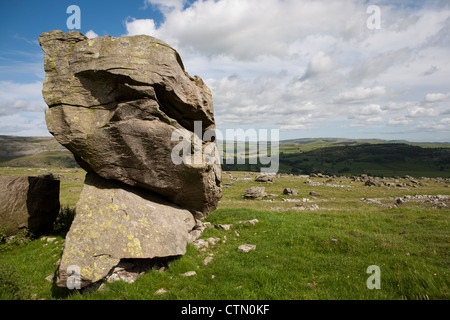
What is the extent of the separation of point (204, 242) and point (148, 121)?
8005 mm

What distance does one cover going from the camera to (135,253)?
407 inches

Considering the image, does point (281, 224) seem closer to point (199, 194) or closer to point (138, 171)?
point (199, 194)

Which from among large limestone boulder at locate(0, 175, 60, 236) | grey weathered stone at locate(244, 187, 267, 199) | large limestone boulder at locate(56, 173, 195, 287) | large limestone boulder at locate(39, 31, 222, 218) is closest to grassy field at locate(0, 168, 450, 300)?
large limestone boulder at locate(56, 173, 195, 287)

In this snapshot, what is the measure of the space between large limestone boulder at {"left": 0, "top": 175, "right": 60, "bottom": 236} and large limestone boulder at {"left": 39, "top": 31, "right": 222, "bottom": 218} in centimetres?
606

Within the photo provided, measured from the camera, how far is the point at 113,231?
10.6 m

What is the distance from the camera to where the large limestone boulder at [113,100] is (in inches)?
492

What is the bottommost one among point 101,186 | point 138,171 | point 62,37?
point 101,186

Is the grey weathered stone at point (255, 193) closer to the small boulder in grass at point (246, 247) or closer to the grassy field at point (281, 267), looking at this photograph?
the grassy field at point (281, 267)

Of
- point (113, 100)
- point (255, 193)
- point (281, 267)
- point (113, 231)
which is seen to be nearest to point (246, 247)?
point (281, 267)

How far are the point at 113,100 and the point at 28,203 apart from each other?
9.90 meters

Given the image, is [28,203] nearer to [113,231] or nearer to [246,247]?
[113,231]

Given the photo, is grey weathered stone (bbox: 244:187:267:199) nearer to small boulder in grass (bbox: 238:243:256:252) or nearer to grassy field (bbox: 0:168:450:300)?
grassy field (bbox: 0:168:450:300)
